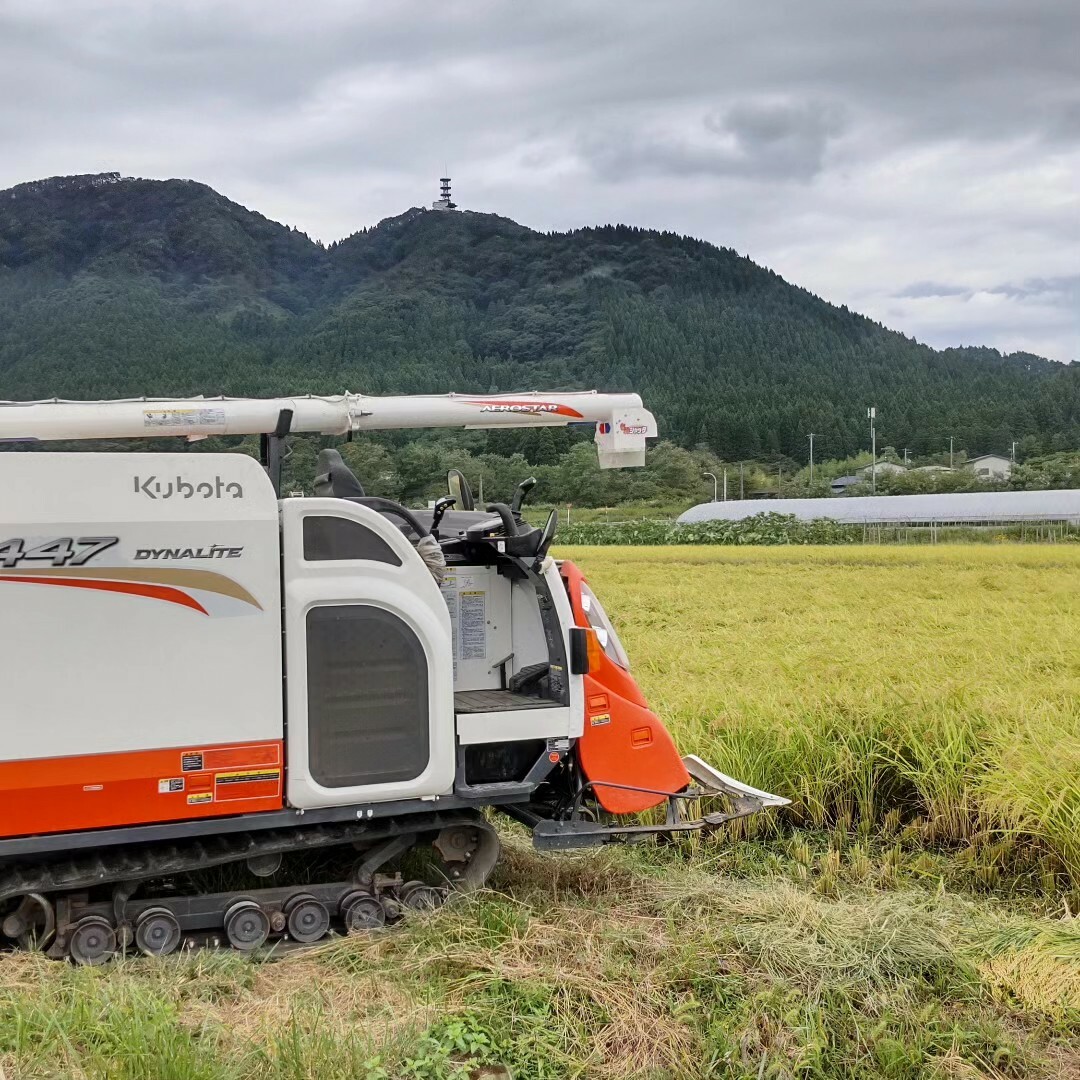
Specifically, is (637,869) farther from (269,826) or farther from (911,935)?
(269,826)

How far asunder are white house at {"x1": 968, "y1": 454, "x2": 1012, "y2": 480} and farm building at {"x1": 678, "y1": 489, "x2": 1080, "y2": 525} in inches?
1792

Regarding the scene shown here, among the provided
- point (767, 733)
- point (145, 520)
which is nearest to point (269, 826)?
point (145, 520)

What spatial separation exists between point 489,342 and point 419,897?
336 feet

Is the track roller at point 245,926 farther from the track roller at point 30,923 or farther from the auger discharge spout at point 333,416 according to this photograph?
the auger discharge spout at point 333,416

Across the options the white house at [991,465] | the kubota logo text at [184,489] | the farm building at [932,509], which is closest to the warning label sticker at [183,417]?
the kubota logo text at [184,489]

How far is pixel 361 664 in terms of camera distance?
5336 mm

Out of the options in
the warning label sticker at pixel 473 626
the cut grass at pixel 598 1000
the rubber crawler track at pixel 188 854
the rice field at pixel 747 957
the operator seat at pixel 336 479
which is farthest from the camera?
the warning label sticker at pixel 473 626

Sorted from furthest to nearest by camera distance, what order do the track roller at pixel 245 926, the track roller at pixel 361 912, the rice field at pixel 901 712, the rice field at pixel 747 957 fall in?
the rice field at pixel 901 712
the track roller at pixel 361 912
the track roller at pixel 245 926
the rice field at pixel 747 957

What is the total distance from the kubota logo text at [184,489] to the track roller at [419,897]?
7.17ft

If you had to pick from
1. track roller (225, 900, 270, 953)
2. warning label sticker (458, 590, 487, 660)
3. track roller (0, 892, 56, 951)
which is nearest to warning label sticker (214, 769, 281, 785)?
track roller (225, 900, 270, 953)

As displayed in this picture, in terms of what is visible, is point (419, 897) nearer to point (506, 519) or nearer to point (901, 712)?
point (506, 519)

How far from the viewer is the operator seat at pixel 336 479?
5.91 meters

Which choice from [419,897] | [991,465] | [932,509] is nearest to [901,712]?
[419,897]

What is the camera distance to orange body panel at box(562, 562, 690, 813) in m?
6.04
